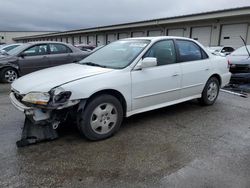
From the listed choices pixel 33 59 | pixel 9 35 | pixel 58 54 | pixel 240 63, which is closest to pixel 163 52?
pixel 240 63

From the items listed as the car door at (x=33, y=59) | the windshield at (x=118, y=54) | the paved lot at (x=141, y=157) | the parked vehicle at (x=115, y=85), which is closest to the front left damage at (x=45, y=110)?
the parked vehicle at (x=115, y=85)

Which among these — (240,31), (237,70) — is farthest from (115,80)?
(240,31)

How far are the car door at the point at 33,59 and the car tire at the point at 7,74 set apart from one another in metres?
0.30

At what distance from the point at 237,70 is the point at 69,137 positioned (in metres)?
6.25

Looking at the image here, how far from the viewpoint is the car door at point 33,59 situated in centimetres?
823

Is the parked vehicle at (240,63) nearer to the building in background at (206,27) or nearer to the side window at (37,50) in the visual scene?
the side window at (37,50)

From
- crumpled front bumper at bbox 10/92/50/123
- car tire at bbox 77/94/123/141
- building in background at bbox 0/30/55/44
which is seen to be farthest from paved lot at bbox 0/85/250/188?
building in background at bbox 0/30/55/44

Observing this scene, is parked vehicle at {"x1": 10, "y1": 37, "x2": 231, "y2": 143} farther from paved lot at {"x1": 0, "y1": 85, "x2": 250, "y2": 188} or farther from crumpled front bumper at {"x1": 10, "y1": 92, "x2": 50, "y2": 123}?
paved lot at {"x1": 0, "y1": 85, "x2": 250, "y2": 188}

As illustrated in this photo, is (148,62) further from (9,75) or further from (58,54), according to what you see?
(9,75)

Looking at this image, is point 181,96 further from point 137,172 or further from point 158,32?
point 158,32

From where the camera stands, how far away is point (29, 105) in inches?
123

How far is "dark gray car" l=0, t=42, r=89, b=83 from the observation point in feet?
26.7

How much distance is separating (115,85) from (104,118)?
0.53 meters

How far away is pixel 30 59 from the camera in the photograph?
8258mm
